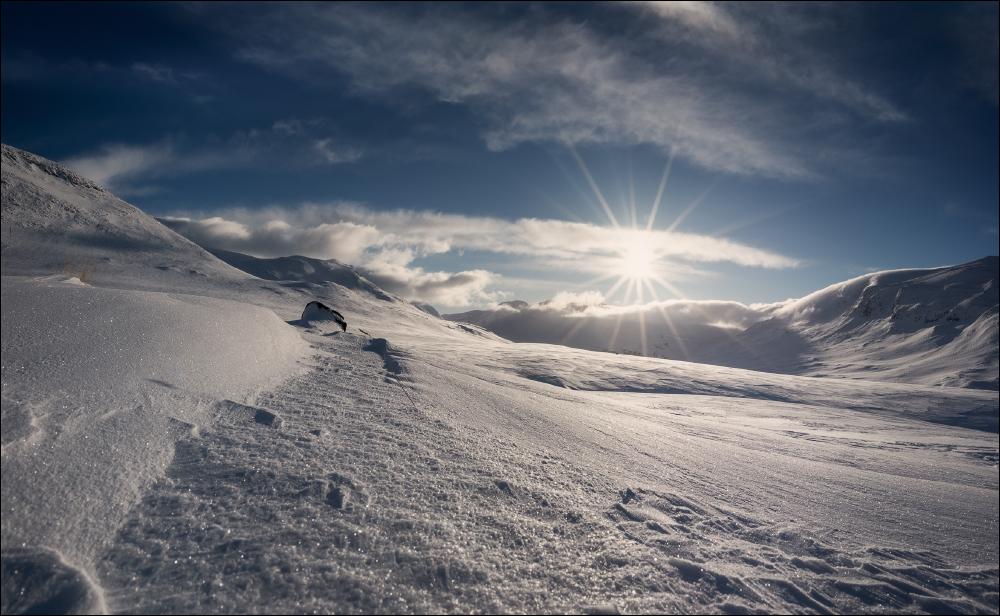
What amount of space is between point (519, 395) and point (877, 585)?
309 cm

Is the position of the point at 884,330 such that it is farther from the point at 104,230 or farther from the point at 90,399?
the point at 104,230

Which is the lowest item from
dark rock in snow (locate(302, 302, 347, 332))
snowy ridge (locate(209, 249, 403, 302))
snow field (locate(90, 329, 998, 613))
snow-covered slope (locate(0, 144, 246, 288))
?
snow field (locate(90, 329, 998, 613))

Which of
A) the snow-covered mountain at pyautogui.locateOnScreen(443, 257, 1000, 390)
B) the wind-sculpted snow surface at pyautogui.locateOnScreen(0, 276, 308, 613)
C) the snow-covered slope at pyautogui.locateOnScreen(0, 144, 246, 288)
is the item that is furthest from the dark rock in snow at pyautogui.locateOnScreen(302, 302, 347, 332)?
the snow-covered mountain at pyautogui.locateOnScreen(443, 257, 1000, 390)

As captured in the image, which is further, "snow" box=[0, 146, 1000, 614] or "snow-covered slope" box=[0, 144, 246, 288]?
"snow-covered slope" box=[0, 144, 246, 288]

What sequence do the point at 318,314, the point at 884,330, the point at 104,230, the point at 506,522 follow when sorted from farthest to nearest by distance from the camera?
the point at 884,330, the point at 104,230, the point at 318,314, the point at 506,522

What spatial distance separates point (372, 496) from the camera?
6.78ft

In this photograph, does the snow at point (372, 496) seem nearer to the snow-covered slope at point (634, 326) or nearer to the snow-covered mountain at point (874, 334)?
the snow-covered mountain at point (874, 334)

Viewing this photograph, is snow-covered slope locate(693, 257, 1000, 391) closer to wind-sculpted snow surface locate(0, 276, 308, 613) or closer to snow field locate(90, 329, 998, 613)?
snow field locate(90, 329, 998, 613)

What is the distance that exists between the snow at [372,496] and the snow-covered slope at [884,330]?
894 inches

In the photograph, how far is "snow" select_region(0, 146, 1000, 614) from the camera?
1.55 m

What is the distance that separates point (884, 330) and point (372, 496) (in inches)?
2277

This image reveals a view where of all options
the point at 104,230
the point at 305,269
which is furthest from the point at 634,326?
the point at 104,230

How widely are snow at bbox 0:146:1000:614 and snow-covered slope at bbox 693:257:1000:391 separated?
74.5 ft

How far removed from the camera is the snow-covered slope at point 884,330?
29484 mm
